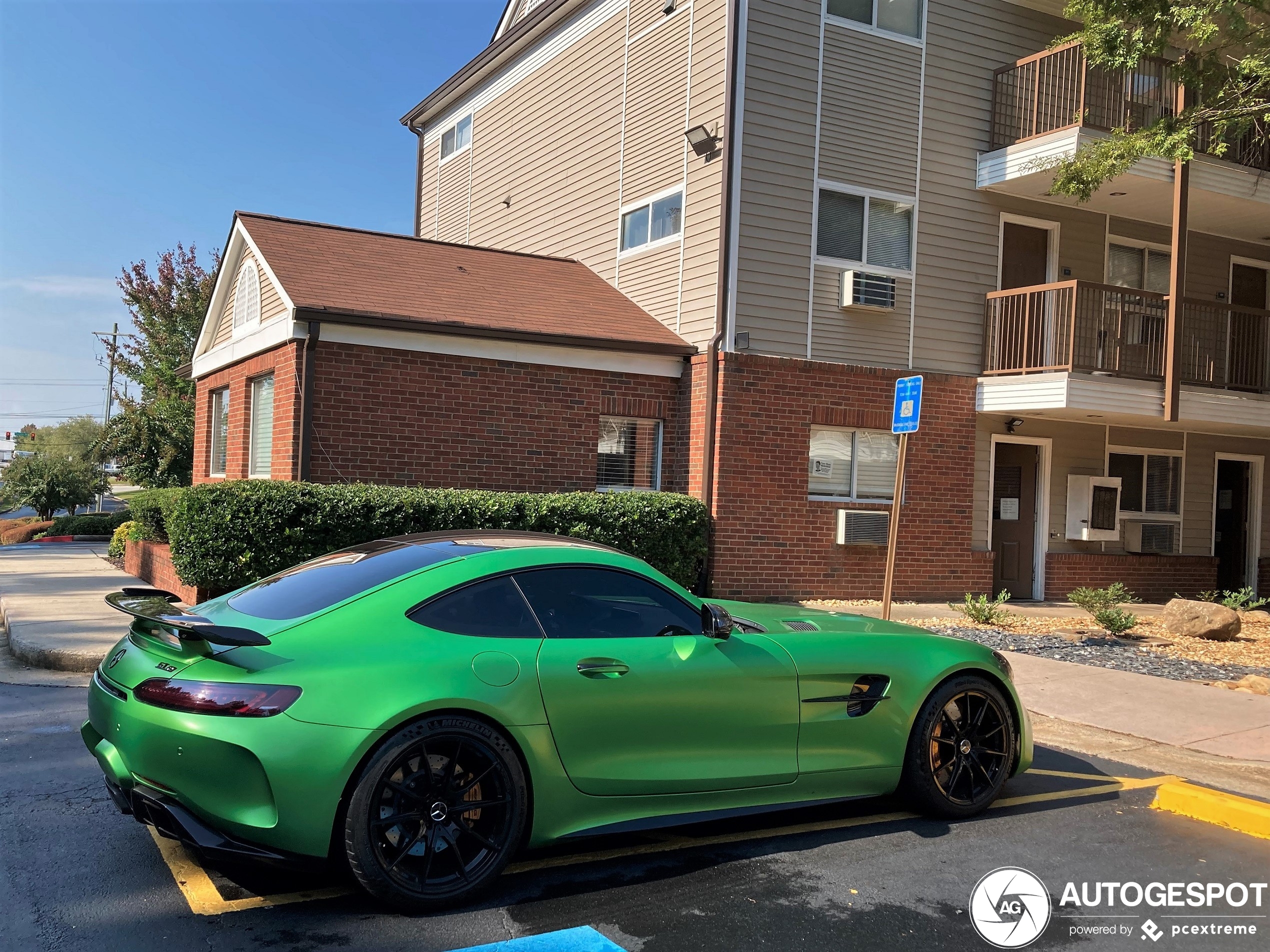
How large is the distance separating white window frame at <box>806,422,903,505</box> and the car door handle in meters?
9.48

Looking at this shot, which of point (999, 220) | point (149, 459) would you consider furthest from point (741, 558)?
point (149, 459)

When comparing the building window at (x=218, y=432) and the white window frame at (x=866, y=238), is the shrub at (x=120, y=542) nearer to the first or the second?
the building window at (x=218, y=432)

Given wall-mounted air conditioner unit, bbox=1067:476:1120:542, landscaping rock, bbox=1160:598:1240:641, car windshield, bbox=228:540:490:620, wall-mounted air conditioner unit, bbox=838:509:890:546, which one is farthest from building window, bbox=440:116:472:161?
car windshield, bbox=228:540:490:620

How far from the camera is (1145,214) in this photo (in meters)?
15.4

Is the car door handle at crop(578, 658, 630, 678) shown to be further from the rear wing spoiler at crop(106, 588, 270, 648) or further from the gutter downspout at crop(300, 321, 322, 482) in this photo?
the gutter downspout at crop(300, 321, 322, 482)

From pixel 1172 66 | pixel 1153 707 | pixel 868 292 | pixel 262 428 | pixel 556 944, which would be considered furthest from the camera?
pixel 262 428

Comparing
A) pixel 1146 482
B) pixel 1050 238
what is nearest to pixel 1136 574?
pixel 1146 482

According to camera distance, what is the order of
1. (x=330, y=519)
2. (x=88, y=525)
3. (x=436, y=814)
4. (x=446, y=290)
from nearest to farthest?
(x=436, y=814) < (x=330, y=519) < (x=446, y=290) < (x=88, y=525)

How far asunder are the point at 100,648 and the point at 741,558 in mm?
7384

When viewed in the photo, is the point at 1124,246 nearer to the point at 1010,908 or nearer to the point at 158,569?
the point at 1010,908

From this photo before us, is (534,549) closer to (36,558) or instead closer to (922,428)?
(922,428)

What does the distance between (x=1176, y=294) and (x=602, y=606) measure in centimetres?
1162

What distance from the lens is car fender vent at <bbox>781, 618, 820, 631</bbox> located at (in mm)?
4883

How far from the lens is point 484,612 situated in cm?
406
